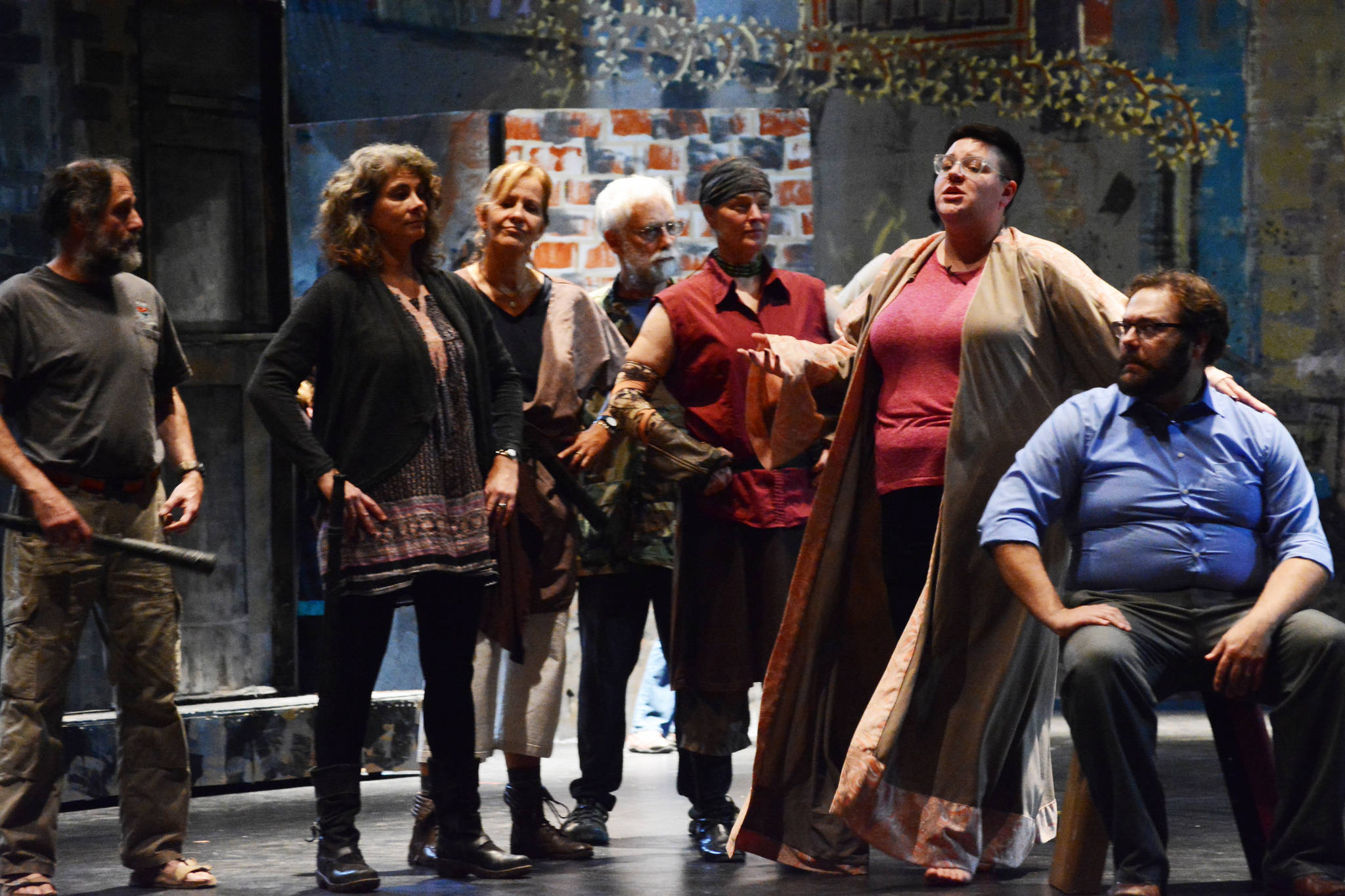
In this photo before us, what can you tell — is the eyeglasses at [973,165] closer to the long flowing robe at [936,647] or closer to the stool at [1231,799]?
the long flowing robe at [936,647]

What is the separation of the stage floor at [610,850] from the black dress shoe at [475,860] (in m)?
0.03

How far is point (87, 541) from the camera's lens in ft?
11.2

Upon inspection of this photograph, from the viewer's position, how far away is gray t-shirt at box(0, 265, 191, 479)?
3535 millimetres

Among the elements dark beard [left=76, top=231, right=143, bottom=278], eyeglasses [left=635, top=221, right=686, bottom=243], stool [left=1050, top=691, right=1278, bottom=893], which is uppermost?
eyeglasses [left=635, top=221, right=686, bottom=243]

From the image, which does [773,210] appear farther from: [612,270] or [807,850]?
[807,850]

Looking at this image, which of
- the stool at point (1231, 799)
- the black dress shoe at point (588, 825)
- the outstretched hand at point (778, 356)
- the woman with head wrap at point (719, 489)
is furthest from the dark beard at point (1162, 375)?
the black dress shoe at point (588, 825)

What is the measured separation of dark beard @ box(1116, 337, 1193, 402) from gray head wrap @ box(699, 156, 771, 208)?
3.65 ft

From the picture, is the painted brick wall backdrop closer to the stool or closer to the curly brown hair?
the curly brown hair

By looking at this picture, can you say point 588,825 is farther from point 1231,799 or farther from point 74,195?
point 74,195

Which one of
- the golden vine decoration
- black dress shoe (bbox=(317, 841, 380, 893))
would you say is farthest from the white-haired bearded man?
the golden vine decoration

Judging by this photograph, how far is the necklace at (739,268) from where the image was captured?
4055mm

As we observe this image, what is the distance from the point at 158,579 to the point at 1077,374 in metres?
2.06

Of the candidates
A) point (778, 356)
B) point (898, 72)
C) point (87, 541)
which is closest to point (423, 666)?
point (87, 541)

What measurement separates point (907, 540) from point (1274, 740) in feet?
2.91
